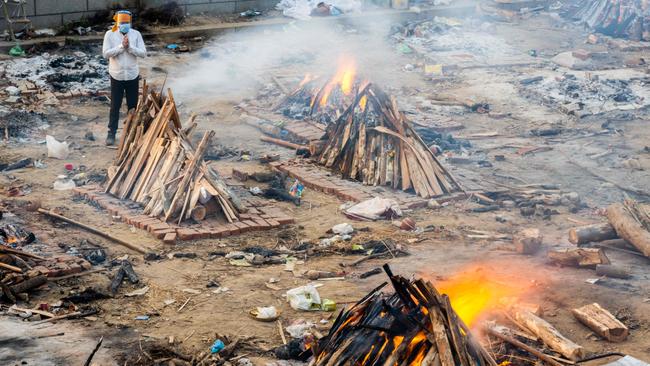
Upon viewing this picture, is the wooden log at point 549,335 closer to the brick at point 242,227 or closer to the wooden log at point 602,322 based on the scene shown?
the wooden log at point 602,322

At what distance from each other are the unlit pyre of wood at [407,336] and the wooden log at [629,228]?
12.4 ft

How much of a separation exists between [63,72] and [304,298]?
32.1 ft

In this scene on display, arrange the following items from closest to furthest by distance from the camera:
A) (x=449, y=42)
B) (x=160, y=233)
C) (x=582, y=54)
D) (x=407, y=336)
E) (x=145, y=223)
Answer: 1. (x=407, y=336)
2. (x=160, y=233)
3. (x=145, y=223)
4. (x=582, y=54)
5. (x=449, y=42)

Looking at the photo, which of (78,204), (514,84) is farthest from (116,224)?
(514,84)

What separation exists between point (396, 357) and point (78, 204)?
597 cm

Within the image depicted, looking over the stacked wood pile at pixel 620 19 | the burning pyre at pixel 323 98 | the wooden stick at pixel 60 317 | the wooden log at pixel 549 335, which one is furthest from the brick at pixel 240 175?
the stacked wood pile at pixel 620 19

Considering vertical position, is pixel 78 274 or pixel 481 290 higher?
pixel 481 290

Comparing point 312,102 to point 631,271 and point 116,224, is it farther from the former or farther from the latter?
point 631,271

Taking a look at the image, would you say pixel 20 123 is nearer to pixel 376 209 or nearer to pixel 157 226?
pixel 157 226

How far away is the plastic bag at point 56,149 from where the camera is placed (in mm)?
12172

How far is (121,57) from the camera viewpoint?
12.7m

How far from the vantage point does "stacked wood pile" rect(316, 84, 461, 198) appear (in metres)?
11.6

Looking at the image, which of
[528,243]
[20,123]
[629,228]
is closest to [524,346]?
[528,243]

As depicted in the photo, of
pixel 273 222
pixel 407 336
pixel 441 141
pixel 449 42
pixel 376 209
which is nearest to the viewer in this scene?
pixel 407 336
